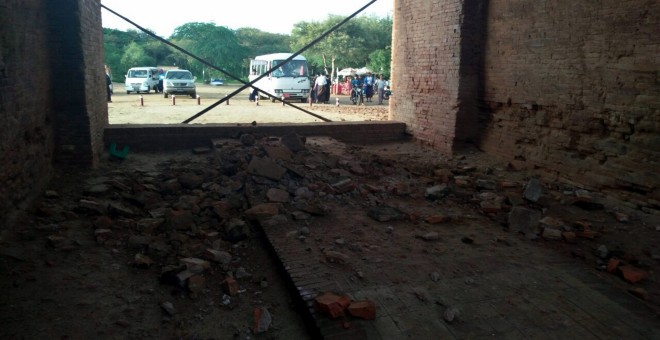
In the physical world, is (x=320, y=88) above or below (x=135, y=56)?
below

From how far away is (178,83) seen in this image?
25.8 meters

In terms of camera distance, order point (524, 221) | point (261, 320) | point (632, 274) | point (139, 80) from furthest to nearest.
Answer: point (139, 80), point (524, 221), point (632, 274), point (261, 320)

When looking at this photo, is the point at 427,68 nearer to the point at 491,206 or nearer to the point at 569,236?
the point at 491,206

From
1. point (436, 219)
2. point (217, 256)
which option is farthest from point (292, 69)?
point (217, 256)

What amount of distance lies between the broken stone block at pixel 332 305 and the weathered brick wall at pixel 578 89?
164 inches

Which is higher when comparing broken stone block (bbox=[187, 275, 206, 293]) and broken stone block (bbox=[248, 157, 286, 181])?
broken stone block (bbox=[248, 157, 286, 181])

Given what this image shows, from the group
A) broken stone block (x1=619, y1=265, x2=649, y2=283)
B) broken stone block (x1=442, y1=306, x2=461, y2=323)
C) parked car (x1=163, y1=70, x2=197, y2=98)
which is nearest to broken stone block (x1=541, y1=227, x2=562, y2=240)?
broken stone block (x1=619, y1=265, x2=649, y2=283)

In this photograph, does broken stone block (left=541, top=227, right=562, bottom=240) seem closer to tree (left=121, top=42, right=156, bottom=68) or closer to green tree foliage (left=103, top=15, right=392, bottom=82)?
green tree foliage (left=103, top=15, right=392, bottom=82)

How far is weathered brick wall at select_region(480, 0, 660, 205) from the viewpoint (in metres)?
5.43

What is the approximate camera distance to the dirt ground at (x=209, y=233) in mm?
3406

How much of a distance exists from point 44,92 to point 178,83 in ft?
68.2

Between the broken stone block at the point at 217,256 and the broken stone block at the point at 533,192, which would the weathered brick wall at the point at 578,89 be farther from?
the broken stone block at the point at 217,256

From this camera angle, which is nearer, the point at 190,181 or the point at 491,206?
the point at 491,206

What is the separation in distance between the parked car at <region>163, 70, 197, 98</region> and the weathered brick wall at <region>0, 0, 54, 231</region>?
20422 millimetres
